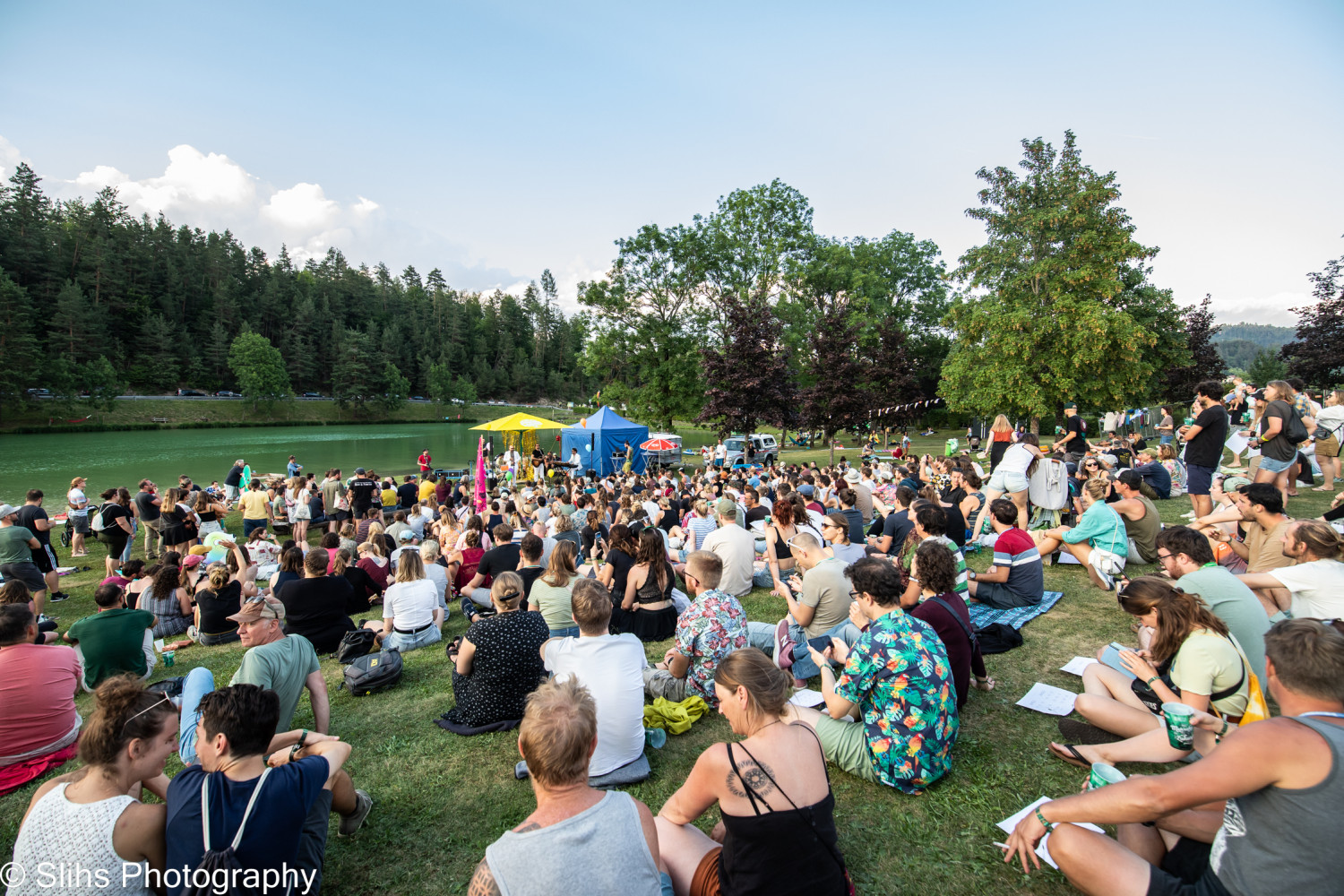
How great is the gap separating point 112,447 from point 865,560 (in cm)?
4511

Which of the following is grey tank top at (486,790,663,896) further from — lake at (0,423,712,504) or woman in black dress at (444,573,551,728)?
lake at (0,423,712,504)

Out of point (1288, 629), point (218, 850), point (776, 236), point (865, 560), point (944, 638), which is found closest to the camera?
point (1288, 629)

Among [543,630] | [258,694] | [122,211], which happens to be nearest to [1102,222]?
[543,630]

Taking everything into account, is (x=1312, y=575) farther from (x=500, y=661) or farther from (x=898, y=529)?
A: (x=500, y=661)

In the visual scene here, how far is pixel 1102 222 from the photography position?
18.7m

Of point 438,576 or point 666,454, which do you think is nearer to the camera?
point 438,576

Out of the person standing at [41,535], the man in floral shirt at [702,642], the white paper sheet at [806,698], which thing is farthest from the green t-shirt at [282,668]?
the person standing at [41,535]

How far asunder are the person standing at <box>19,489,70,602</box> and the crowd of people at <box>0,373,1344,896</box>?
0.81m

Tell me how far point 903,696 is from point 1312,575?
2.65 metres

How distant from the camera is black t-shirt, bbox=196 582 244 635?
5879 mm

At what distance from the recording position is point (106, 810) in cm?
199

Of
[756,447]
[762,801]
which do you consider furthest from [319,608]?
[756,447]

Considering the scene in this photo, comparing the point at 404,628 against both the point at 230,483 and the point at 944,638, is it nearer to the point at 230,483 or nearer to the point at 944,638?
the point at 944,638

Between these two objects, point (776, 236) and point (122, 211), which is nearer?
point (776, 236)
